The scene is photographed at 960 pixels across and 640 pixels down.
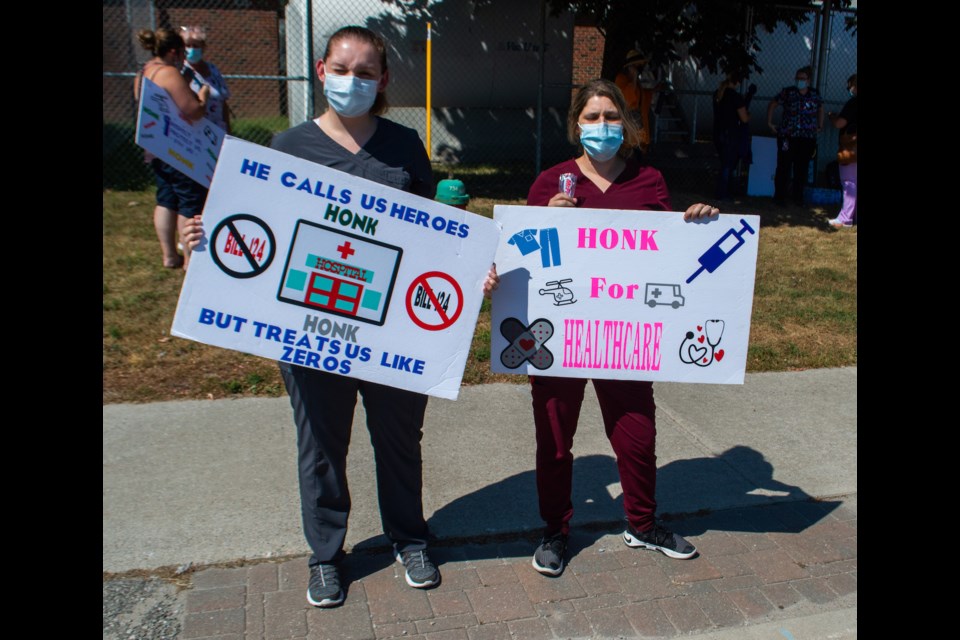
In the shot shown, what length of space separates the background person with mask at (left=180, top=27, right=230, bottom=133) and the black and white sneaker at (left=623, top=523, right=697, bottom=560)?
533cm

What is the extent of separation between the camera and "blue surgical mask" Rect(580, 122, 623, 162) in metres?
3.34

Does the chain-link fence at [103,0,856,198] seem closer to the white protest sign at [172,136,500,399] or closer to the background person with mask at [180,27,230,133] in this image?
Result: the background person with mask at [180,27,230,133]

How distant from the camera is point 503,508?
4.00 m

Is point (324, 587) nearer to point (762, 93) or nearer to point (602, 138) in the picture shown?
point (602, 138)

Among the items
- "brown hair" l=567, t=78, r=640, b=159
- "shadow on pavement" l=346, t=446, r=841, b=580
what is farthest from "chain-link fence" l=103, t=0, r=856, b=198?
"brown hair" l=567, t=78, r=640, b=159

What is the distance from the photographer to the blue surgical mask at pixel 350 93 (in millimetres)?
3023

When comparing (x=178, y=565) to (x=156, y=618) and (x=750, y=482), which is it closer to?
(x=156, y=618)

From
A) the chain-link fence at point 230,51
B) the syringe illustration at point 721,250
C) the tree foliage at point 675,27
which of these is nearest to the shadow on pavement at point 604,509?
the syringe illustration at point 721,250

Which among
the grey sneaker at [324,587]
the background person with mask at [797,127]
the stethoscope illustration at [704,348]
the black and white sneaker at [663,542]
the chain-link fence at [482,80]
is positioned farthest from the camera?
the chain-link fence at [482,80]

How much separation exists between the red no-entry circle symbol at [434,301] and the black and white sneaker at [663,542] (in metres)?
1.32

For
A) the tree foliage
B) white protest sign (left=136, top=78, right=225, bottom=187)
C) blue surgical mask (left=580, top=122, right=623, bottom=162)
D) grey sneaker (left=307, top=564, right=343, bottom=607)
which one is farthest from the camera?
the tree foliage

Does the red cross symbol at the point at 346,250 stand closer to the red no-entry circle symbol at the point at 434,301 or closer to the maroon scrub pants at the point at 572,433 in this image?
the red no-entry circle symbol at the point at 434,301
